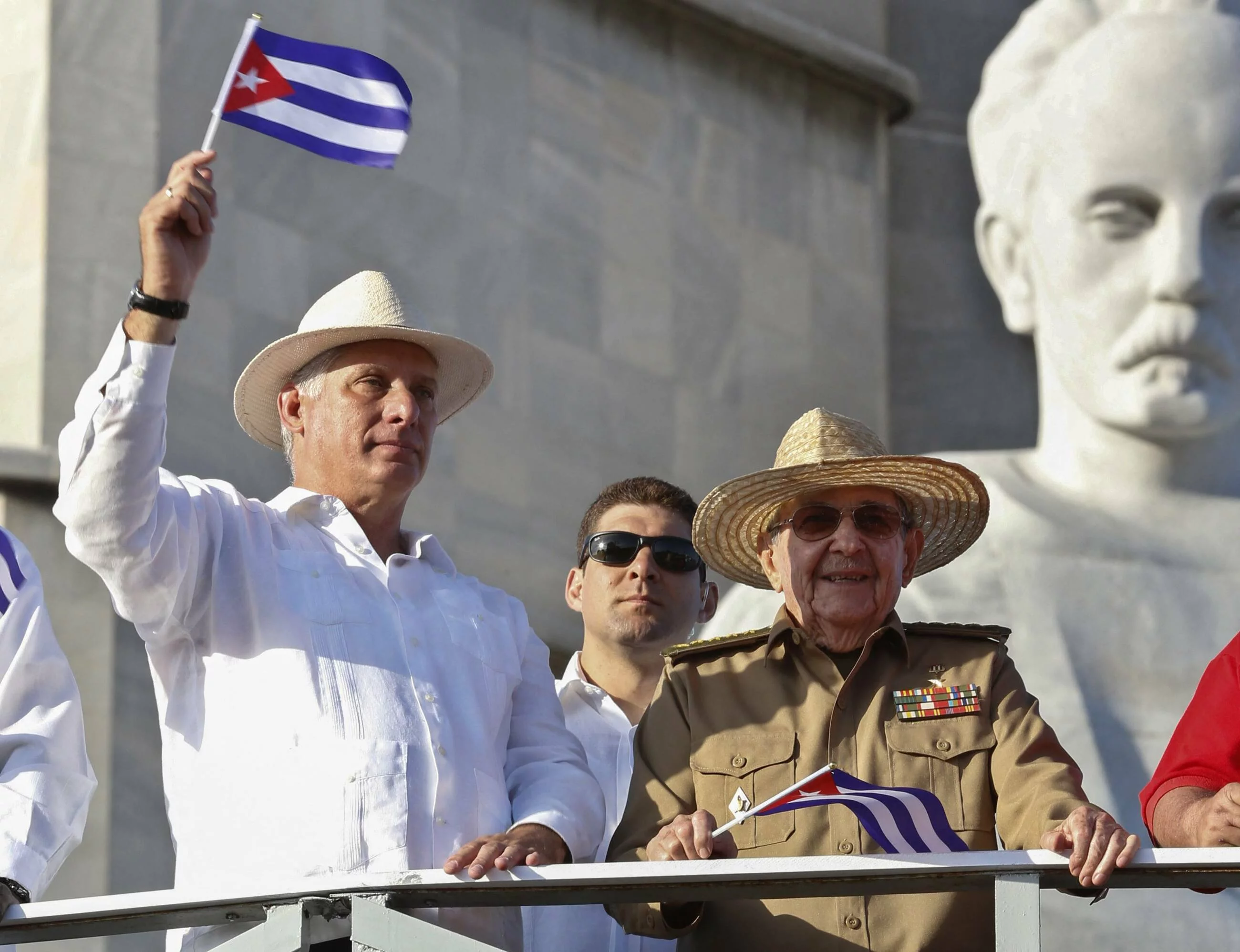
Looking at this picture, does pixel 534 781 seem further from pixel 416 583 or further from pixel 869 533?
pixel 869 533

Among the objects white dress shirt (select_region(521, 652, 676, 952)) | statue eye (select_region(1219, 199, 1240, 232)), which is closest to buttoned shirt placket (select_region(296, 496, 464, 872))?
white dress shirt (select_region(521, 652, 676, 952))

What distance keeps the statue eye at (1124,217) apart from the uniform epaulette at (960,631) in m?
4.87

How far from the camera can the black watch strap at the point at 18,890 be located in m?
5.00

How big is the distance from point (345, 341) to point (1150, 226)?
5.03m

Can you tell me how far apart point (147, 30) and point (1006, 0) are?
5.84 metres

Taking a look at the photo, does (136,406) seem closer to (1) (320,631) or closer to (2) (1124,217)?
(1) (320,631)

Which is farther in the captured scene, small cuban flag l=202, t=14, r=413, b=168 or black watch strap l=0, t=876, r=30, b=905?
small cuban flag l=202, t=14, r=413, b=168

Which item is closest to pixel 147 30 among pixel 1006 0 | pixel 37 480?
pixel 37 480

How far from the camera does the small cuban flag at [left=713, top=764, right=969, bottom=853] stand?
4633mm

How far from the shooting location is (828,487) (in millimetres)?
5531

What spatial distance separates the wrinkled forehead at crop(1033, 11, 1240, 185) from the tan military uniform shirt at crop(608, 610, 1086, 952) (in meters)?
4.96

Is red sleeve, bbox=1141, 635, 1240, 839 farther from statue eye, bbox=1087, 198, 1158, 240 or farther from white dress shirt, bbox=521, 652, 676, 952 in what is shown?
statue eye, bbox=1087, 198, 1158, 240

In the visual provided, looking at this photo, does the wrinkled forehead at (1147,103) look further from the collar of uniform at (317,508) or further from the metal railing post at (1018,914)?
the metal railing post at (1018,914)

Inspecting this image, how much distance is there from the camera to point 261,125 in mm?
5758
